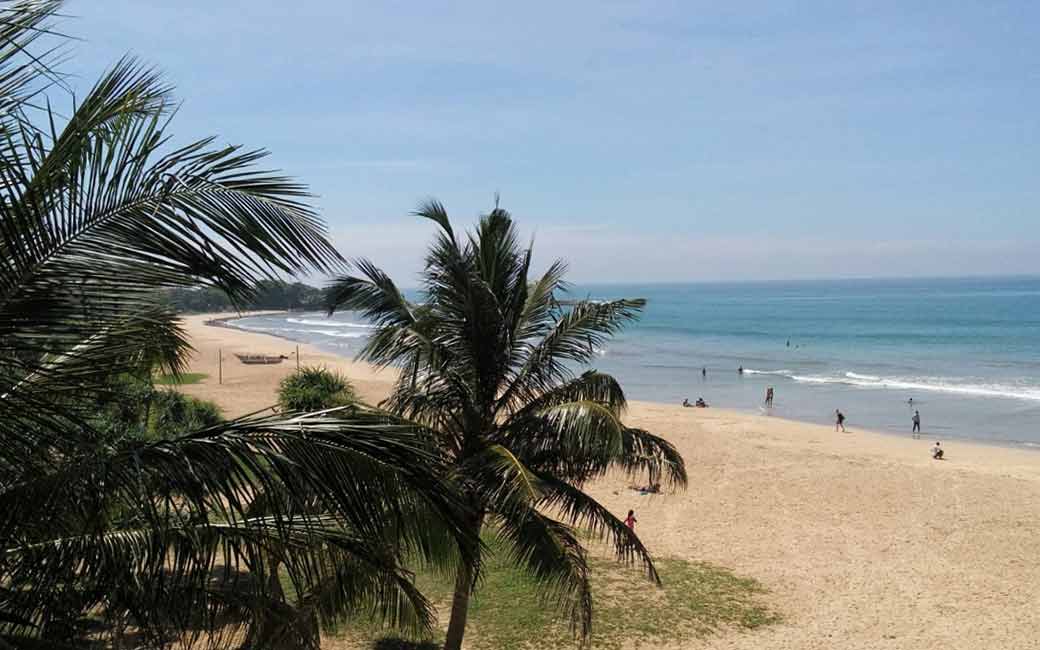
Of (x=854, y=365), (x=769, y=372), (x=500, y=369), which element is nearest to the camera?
(x=500, y=369)

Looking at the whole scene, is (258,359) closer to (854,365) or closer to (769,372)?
(769,372)

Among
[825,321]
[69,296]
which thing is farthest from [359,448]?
[825,321]

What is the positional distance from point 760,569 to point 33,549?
13.2 meters

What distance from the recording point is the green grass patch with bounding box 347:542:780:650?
1057cm

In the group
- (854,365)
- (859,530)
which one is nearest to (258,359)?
(854,365)

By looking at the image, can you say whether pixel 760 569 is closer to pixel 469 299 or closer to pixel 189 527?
pixel 469 299

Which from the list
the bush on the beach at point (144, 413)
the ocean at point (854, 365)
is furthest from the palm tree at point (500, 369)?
the bush on the beach at point (144, 413)

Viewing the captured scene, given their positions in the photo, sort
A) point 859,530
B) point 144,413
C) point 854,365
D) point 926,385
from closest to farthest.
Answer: point 144,413, point 859,530, point 926,385, point 854,365

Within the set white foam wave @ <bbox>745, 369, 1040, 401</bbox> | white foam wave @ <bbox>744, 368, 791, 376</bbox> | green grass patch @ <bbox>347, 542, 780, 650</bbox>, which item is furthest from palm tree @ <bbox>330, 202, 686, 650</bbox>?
white foam wave @ <bbox>744, 368, 791, 376</bbox>

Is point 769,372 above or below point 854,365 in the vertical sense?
below

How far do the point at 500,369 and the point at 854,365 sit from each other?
50.4m

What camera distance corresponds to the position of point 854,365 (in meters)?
53.3

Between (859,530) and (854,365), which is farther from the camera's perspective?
(854,365)

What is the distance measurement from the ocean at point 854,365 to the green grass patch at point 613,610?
12.3 feet
